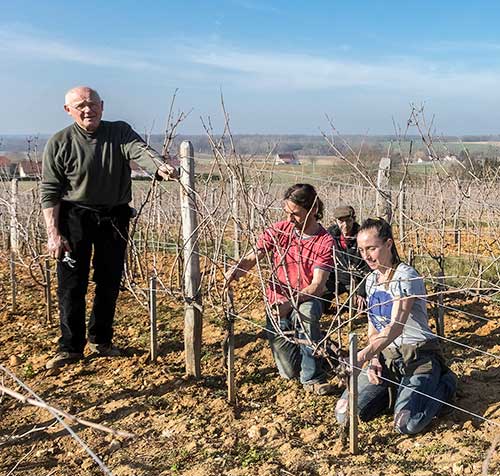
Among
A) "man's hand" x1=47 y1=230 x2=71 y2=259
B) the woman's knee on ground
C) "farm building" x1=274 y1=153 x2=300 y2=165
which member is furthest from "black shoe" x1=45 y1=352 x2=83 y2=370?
the woman's knee on ground

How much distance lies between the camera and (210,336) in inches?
146

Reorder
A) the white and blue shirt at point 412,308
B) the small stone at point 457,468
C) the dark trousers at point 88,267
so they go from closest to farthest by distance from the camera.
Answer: the small stone at point 457,468
the white and blue shirt at point 412,308
the dark trousers at point 88,267

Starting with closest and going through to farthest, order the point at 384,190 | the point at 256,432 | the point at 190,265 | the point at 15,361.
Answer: the point at 256,432 < the point at 190,265 < the point at 15,361 < the point at 384,190

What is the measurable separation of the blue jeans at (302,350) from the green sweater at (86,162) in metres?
1.22

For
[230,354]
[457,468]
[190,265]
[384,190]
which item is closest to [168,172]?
[190,265]

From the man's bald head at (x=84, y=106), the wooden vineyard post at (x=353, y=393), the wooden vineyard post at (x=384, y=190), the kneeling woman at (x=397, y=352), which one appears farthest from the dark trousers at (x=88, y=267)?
the wooden vineyard post at (x=384, y=190)

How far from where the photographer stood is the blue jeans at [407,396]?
94.0 inches

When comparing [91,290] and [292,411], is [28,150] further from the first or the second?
[292,411]

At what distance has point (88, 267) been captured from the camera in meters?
3.28

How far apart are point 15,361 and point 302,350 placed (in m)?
1.76

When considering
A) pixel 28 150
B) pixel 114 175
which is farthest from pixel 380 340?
pixel 28 150

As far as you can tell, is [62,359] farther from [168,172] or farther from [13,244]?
[13,244]

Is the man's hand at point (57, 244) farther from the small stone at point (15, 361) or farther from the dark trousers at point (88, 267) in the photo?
the small stone at point (15, 361)

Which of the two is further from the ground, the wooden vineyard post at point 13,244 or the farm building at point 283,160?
the farm building at point 283,160
